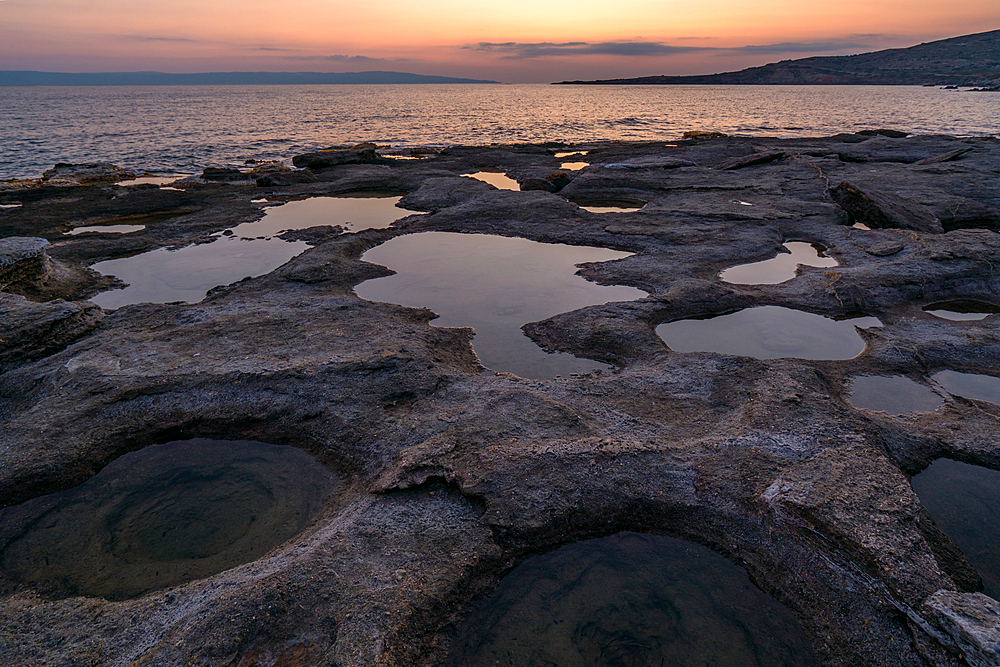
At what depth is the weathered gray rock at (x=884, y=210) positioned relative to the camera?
14.5 metres

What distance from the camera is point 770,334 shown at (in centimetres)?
890

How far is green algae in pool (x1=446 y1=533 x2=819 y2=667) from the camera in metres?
3.92

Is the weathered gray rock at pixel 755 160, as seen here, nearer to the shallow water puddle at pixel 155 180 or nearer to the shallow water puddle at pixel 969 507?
the shallow water puddle at pixel 969 507

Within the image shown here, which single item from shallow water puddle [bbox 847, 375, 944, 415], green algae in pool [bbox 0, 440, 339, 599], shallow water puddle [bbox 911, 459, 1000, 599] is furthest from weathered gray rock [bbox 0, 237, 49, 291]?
shallow water puddle [bbox 911, 459, 1000, 599]

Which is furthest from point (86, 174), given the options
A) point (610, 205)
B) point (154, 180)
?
point (610, 205)

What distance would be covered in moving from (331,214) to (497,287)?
9.97 metres

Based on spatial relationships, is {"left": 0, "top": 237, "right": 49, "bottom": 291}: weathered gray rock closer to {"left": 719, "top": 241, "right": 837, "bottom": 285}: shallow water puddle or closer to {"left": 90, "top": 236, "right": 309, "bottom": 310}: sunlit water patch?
{"left": 90, "top": 236, "right": 309, "bottom": 310}: sunlit water patch

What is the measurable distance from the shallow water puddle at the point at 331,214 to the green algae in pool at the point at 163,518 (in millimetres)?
11326

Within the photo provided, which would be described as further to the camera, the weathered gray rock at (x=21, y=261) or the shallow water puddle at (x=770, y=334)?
the weathered gray rock at (x=21, y=261)

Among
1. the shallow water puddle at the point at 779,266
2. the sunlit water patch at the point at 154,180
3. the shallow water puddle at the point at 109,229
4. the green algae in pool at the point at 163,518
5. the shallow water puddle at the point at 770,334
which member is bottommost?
the green algae in pool at the point at 163,518

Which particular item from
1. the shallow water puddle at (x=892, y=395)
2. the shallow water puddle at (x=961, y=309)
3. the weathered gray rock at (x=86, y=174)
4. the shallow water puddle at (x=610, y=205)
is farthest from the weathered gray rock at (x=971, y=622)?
the weathered gray rock at (x=86, y=174)

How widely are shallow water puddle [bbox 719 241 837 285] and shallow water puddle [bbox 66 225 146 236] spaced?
18191 millimetres

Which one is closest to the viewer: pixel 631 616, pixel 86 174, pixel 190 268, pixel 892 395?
pixel 631 616

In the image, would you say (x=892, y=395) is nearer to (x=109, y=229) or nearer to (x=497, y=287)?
(x=497, y=287)
